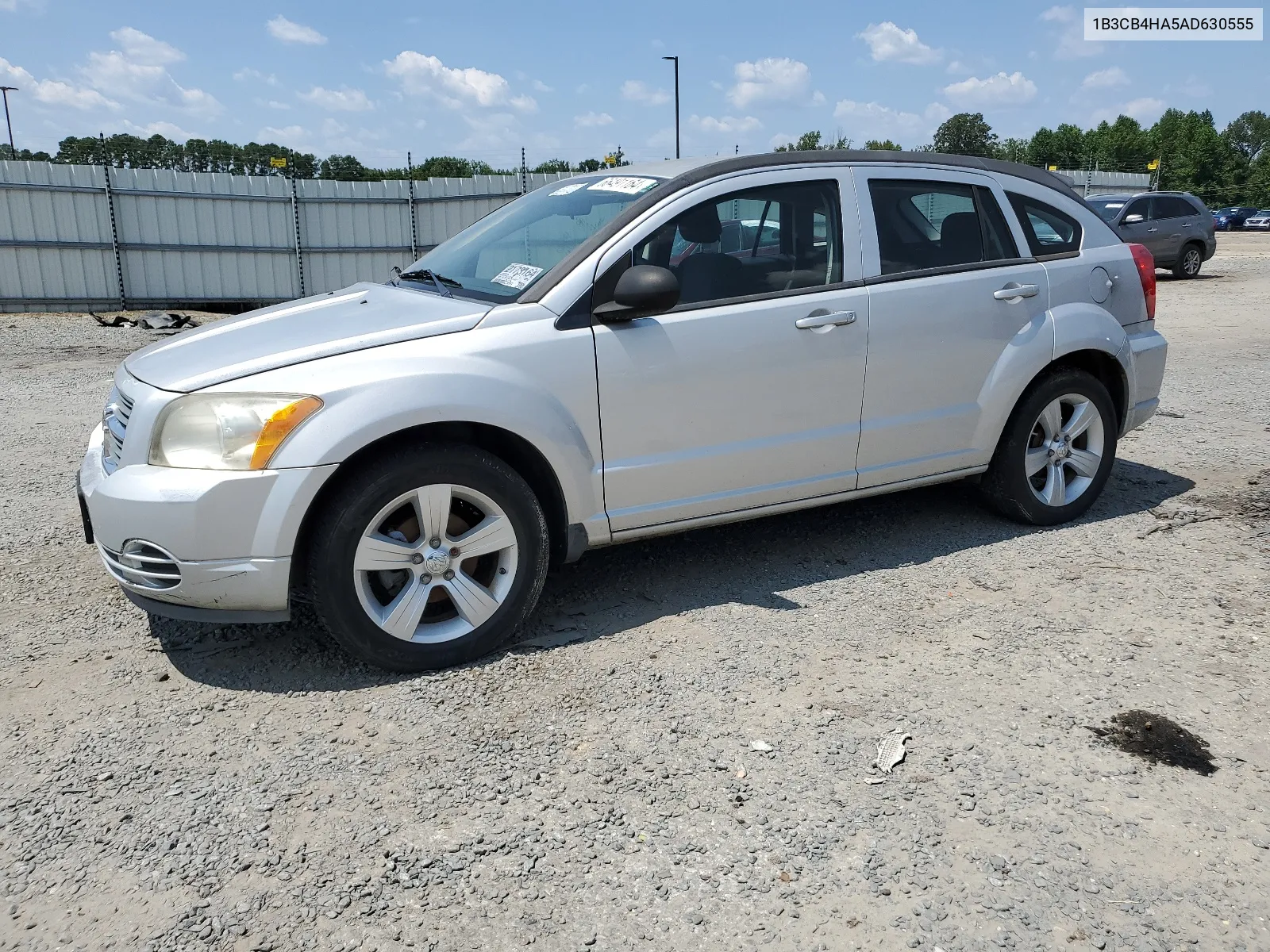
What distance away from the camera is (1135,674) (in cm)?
353

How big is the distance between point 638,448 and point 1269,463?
450 centimetres

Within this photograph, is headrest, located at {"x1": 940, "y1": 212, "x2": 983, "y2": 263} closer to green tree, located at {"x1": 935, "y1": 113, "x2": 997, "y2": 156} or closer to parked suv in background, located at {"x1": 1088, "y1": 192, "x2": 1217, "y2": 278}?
parked suv in background, located at {"x1": 1088, "y1": 192, "x2": 1217, "y2": 278}

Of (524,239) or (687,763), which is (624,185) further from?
(687,763)

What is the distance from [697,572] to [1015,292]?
1983 millimetres

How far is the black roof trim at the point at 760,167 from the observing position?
3.83 metres

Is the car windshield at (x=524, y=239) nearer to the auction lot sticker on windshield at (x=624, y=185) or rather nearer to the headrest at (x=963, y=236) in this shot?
the auction lot sticker on windshield at (x=624, y=185)

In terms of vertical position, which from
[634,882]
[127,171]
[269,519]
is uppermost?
[127,171]

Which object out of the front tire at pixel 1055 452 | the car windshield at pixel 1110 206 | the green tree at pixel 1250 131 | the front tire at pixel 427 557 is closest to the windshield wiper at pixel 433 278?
the front tire at pixel 427 557

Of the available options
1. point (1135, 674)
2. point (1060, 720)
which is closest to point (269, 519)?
point (1060, 720)

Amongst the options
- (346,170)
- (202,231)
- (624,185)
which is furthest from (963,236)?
(346,170)

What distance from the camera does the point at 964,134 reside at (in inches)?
3000

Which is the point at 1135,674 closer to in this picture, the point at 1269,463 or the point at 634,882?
the point at 634,882

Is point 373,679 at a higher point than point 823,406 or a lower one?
lower

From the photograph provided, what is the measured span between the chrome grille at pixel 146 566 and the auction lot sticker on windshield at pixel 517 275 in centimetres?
157
